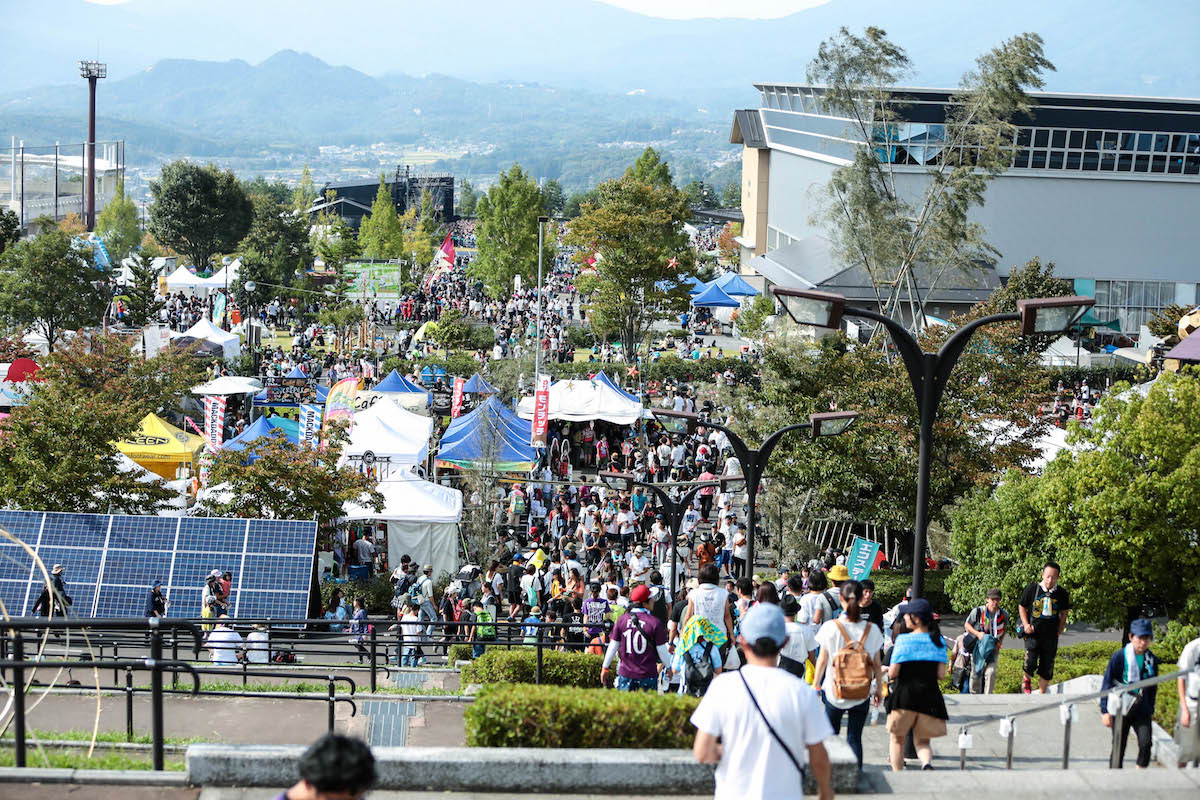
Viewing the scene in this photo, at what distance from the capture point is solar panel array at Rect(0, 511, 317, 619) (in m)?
15.7

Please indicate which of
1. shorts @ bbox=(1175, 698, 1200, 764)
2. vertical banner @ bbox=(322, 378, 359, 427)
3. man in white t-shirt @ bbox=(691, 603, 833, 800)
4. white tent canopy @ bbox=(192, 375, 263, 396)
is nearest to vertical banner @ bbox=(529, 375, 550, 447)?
vertical banner @ bbox=(322, 378, 359, 427)

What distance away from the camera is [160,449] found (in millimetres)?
25281

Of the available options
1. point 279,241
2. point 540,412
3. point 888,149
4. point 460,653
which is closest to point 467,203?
point 279,241

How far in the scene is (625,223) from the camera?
44500 mm

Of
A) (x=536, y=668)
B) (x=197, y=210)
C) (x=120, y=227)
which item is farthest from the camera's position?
(x=120, y=227)

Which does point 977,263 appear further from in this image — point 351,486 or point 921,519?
point 921,519

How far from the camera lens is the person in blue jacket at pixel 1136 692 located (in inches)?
291

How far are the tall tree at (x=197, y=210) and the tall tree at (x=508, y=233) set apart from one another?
22.3 m

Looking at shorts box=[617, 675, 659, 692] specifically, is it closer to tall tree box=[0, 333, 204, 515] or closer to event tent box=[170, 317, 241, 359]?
tall tree box=[0, 333, 204, 515]

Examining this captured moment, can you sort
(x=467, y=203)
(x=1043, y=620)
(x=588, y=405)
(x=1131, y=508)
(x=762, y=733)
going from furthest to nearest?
(x=467, y=203)
(x=588, y=405)
(x=1131, y=508)
(x=1043, y=620)
(x=762, y=733)

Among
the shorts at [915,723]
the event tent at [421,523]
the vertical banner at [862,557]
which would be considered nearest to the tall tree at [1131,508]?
the vertical banner at [862,557]

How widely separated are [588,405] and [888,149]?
15.7 meters

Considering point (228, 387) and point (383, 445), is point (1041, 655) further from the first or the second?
point (228, 387)

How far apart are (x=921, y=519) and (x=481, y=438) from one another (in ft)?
51.9
